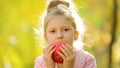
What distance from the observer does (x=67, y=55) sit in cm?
225

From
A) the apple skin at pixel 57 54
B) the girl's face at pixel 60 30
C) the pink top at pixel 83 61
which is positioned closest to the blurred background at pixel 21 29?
the pink top at pixel 83 61

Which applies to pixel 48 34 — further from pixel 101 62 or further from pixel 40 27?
pixel 101 62

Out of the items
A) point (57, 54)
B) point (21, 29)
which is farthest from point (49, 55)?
point (21, 29)

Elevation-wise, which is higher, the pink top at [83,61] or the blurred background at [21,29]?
the blurred background at [21,29]

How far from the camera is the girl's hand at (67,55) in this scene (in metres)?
2.24

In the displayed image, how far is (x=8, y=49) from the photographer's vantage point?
3877 millimetres

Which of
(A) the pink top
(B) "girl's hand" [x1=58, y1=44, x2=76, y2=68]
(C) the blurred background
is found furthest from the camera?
(C) the blurred background

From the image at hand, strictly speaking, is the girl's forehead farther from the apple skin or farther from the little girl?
the apple skin

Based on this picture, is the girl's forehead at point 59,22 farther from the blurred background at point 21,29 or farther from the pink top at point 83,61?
the blurred background at point 21,29

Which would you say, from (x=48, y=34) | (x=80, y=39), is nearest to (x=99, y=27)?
(x=80, y=39)

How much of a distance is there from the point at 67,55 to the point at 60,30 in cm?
14

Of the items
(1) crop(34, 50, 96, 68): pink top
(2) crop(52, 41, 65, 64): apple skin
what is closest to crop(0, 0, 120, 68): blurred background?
(1) crop(34, 50, 96, 68): pink top

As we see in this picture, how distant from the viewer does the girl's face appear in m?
2.29

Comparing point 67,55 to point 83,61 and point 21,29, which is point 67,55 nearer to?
point 83,61
